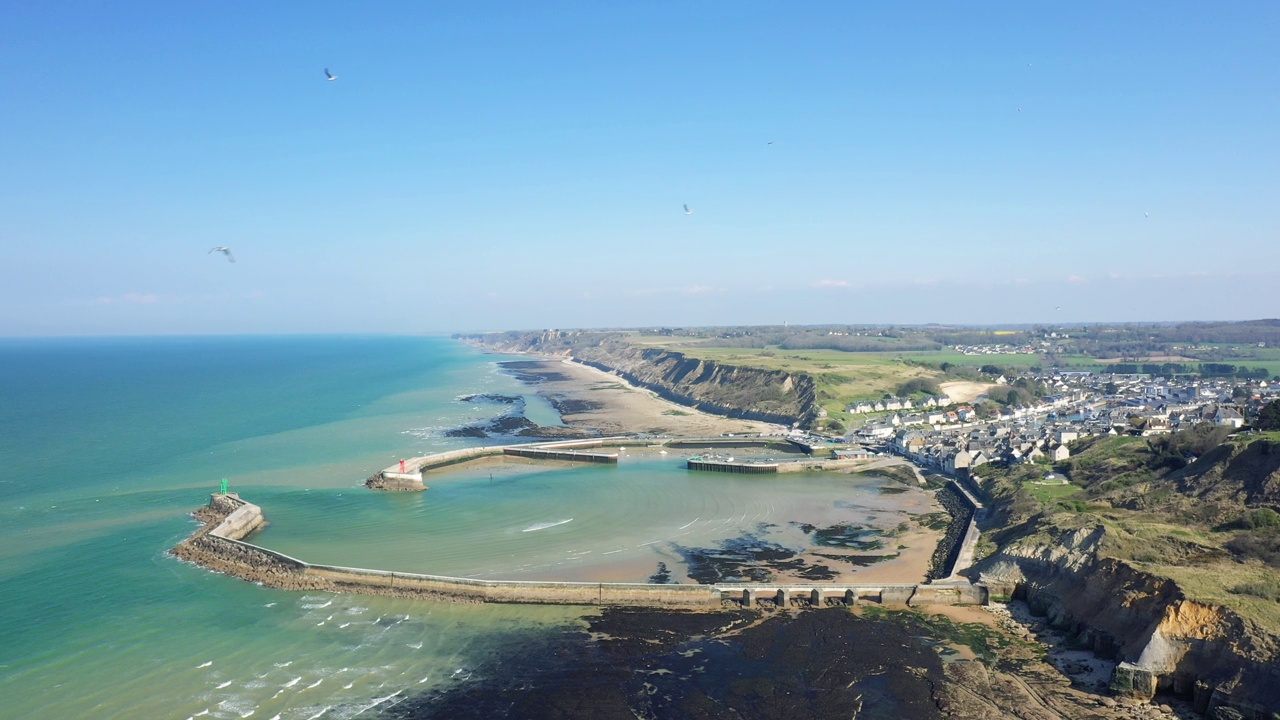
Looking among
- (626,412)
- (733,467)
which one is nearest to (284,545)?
(733,467)

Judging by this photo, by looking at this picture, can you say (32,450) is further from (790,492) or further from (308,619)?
(790,492)

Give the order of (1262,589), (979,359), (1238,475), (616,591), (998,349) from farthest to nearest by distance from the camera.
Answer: (998,349) < (979,359) < (1238,475) < (616,591) < (1262,589)

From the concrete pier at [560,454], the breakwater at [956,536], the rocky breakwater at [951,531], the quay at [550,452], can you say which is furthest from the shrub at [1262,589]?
the concrete pier at [560,454]

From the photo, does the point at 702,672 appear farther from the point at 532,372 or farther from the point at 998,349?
the point at 998,349

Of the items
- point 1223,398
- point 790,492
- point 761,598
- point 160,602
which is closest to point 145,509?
point 160,602

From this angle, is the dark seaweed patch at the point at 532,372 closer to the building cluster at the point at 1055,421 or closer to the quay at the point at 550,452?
the quay at the point at 550,452
